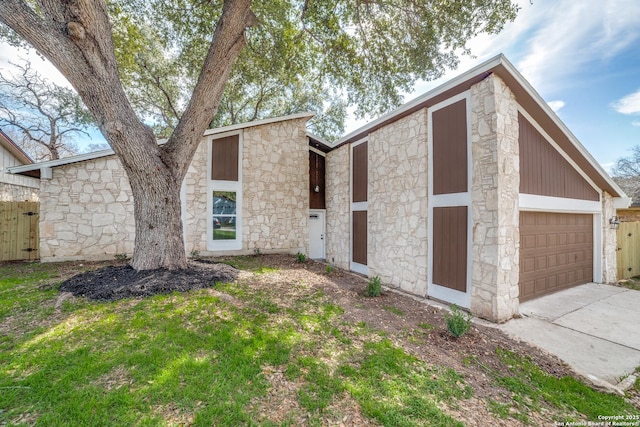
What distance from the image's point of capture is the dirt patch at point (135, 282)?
15.3 feet

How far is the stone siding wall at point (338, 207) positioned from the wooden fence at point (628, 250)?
8.44 meters

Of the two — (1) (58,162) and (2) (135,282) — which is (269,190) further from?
(1) (58,162)

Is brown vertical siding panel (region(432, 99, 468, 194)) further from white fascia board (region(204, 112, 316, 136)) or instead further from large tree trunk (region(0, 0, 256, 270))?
white fascia board (region(204, 112, 316, 136))

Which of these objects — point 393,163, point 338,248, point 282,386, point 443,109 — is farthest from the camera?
point 338,248

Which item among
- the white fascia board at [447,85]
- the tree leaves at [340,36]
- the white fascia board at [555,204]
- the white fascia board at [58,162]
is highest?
the tree leaves at [340,36]

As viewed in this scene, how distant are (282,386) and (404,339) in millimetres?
1978

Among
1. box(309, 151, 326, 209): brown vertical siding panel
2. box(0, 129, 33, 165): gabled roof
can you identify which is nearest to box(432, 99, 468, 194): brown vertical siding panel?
box(309, 151, 326, 209): brown vertical siding panel

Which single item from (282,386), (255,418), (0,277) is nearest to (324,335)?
(282,386)

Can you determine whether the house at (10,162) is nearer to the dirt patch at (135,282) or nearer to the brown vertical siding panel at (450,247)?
the dirt patch at (135,282)

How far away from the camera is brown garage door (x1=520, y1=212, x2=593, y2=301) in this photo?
5.74 meters

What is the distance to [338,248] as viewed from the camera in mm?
9680

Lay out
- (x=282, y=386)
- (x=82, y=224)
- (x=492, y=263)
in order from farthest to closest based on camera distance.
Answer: (x=82, y=224) → (x=492, y=263) → (x=282, y=386)

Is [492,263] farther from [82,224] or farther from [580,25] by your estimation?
[82,224]

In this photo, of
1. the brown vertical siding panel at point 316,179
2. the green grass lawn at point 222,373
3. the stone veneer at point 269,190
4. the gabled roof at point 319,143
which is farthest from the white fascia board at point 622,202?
the stone veneer at point 269,190
